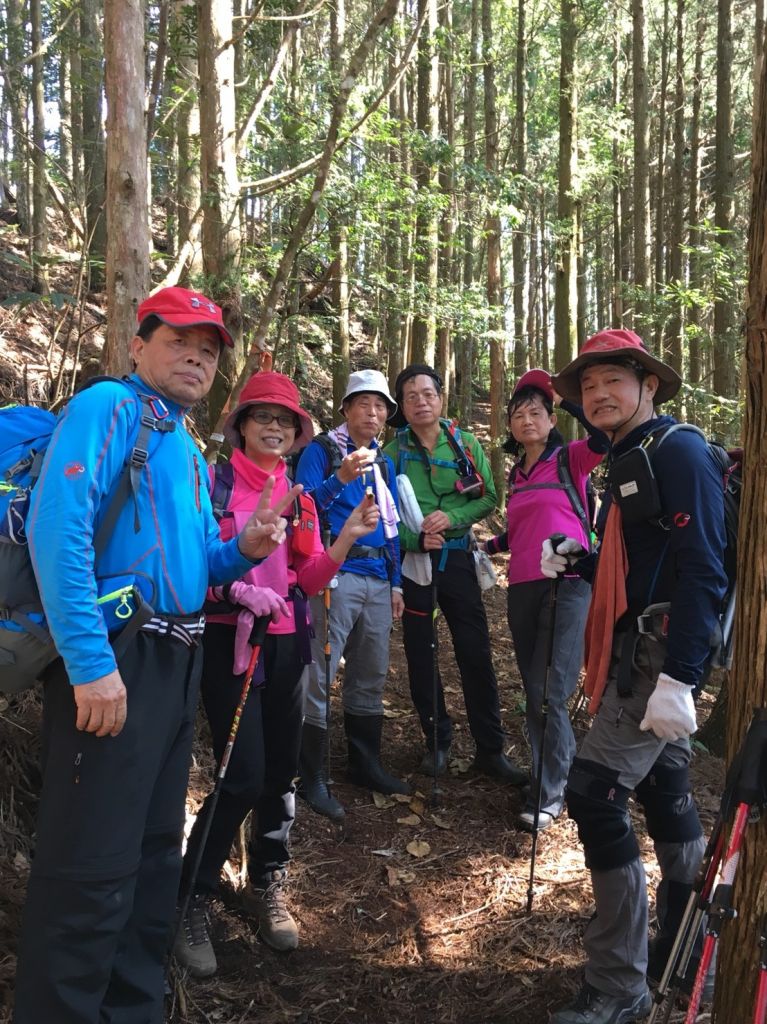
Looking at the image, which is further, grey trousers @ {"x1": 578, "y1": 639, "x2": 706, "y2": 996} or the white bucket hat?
the white bucket hat

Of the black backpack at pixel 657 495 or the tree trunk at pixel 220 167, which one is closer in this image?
the black backpack at pixel 657 495

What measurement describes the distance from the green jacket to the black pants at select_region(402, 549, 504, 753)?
27 centimetres

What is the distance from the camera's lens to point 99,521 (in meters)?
2.25

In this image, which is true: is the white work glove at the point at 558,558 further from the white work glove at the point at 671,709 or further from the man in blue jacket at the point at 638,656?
the white work glove at the point at 671,709

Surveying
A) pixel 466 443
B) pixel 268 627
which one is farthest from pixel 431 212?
pixel 268 627

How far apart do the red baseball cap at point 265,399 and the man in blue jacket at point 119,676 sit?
82 centimetres

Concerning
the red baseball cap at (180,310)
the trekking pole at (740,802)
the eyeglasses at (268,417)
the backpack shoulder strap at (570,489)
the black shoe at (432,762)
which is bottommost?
the black shoe at (432,762)

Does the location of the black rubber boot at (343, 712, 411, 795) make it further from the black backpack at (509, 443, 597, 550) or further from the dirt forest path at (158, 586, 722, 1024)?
the black backpack at (509, 443, 597, 550)

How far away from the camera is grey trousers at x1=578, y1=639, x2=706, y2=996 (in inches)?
108

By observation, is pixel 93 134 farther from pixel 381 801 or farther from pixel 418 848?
pixel 418 848

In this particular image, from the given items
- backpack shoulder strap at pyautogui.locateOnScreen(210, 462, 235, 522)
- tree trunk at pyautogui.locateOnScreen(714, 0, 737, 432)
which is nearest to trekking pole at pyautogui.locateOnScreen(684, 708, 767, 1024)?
backpack shoulder strap at pyautogui.locateOnScreen(210, 462, 235, 522)

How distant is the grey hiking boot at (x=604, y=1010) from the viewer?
275cm

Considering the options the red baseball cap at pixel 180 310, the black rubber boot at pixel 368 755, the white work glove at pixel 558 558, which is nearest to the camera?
the red baseball cap at pixel 180 310

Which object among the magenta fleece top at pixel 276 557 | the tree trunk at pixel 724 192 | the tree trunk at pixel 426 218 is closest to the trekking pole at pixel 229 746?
the magenta fleece top at pixel 276 557
